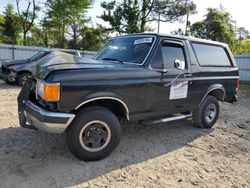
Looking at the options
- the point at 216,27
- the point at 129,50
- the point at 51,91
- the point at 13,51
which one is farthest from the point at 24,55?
the point at 216,27

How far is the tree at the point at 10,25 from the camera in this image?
29016mm

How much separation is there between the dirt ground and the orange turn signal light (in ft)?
3.32

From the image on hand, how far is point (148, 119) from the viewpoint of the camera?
4.59m

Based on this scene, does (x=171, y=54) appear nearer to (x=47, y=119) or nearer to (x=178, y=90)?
(x=178, y=90)

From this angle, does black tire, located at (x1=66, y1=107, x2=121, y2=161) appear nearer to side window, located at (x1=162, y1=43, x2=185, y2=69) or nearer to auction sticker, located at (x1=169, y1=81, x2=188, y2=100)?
auction sticker, located at (x1=169, y1=81, x2=188, y2=100)

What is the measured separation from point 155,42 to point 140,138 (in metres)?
1.87

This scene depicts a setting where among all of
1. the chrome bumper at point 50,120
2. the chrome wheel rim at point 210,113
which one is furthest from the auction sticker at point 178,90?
the chrome bumper at point 50,120

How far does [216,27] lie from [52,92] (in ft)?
108

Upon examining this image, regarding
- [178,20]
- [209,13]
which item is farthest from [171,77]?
[209,13]

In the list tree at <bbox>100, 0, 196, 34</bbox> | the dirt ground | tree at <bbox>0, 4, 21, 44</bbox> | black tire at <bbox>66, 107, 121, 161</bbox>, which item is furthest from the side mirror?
tree at <bbox>0, 4, 21, 44</bbox>

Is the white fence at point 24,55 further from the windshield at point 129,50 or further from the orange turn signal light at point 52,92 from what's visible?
the orange turn signal light at point 52,92

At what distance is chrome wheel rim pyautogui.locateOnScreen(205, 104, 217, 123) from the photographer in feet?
19.1

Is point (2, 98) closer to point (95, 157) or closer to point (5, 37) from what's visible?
point (95, 157)

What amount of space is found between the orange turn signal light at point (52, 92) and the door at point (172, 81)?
1637 mm
